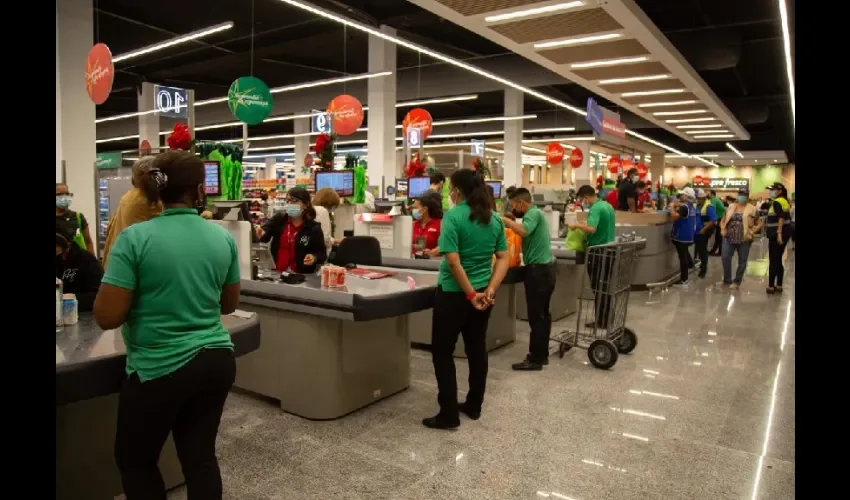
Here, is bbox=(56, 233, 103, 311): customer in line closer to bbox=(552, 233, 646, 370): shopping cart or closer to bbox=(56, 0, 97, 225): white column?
bbox=(552, 233, 646, 370): shopping cart

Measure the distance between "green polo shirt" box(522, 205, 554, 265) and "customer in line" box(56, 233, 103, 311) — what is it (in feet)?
11.0

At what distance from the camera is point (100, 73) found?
22.5ft

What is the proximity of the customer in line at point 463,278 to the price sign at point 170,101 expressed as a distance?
22.6ft

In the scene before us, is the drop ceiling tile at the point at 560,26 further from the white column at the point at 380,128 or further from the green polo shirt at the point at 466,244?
the white column at the point at 380,128

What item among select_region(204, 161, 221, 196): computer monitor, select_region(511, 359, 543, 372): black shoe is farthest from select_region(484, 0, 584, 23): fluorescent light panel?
select_region(204, 161, 221, 196): computer monitor

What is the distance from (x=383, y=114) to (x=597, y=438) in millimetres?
9912

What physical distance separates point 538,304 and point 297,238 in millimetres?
2127

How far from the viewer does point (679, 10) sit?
37.5 feet

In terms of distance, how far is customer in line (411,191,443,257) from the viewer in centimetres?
539

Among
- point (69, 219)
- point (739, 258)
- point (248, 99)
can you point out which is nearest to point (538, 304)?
point (69, 219)

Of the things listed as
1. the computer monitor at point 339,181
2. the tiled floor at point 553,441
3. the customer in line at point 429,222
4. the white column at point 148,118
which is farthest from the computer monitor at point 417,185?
the white column at point 148,118

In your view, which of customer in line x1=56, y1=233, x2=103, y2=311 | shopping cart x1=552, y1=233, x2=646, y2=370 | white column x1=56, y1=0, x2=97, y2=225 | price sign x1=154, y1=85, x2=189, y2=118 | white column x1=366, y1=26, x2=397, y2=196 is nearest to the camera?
customer in line x1=56, y1=233, x2=103, y2=311
